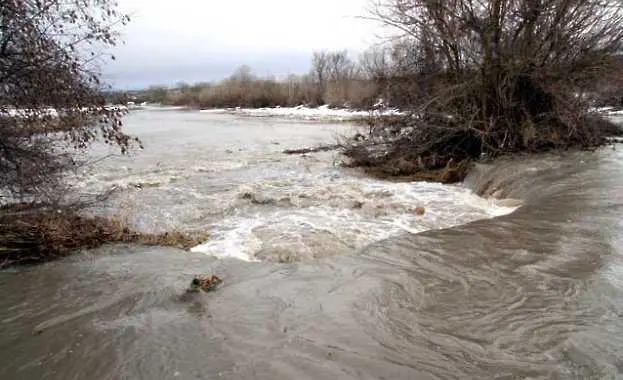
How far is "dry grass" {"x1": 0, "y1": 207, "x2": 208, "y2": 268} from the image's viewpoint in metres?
7.49

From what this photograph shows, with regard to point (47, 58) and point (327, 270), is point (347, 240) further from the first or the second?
point (47, 58)

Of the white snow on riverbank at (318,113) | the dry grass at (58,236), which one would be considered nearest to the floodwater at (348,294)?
the dry grass at (58,236)

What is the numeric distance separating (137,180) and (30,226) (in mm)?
6740

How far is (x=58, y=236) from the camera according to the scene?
7.75 meters

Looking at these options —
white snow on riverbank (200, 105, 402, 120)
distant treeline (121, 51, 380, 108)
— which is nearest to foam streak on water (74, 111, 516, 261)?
white snow on riverbank (200, 105, 402, 120)

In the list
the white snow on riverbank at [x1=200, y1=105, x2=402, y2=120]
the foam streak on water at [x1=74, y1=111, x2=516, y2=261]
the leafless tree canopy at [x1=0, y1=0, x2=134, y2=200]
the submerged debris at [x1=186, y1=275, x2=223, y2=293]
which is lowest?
the white snow on riverbank at [x1=200, y1=105, x2=402, y2=120]

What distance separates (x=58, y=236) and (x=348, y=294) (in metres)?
4.59

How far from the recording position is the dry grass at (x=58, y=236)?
7.49 meters

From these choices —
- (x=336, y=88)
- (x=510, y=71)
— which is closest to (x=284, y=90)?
(x=336, y=88)

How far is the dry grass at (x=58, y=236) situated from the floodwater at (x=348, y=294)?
0.34 meters

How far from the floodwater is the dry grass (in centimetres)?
34

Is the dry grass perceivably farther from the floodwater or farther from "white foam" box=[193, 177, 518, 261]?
"white foam" box=[193, 177, 518, 261]

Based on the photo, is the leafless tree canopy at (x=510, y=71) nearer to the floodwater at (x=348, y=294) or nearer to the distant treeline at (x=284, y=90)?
→ the floodwater at (x=348, y=294)

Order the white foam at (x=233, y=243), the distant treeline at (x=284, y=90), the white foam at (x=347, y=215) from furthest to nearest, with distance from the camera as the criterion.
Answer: the distant treeline at (x=284, y=90) → the white foam at (x=347, y=215) → the white foam at (x=233, y=243)
